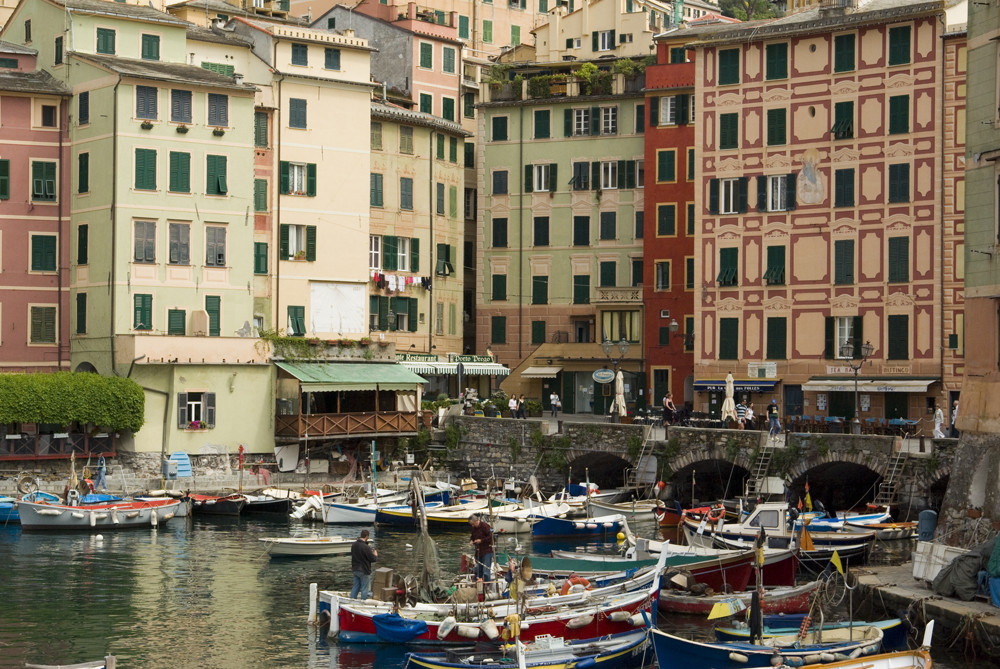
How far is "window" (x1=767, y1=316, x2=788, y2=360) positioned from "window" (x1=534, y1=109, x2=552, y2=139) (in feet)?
66.8

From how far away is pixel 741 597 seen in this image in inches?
1631

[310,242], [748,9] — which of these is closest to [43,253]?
[310,242]

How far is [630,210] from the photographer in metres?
86.0

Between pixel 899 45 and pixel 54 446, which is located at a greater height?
pixel 899 45

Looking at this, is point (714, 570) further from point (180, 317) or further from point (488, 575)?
point (180, 317)

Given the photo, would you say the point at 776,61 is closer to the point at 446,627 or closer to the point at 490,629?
the point at 446,627

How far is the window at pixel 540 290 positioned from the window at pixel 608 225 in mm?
4277

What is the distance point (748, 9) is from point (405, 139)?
64296mm

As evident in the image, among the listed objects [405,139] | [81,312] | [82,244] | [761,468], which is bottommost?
[761,468]

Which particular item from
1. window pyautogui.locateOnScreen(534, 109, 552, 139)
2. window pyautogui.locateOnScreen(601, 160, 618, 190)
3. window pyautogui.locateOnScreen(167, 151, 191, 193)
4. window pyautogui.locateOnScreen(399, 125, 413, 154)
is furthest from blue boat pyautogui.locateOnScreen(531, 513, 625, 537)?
window pyautogui.locateOnScreen(534, 109, 552, 139)

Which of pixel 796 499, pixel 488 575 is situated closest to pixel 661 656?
pixel 488 575

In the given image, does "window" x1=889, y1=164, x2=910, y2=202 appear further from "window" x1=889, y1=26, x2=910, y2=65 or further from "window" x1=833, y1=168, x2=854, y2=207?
"window" x1=889, y1=26, x2=910, y2=65

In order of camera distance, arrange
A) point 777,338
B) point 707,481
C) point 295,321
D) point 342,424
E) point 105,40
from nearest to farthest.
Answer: point 707,481 < point 105,40 < point 342,424 < point 777,338 < point 295,321

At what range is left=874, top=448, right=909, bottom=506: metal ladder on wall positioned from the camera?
59344mm
